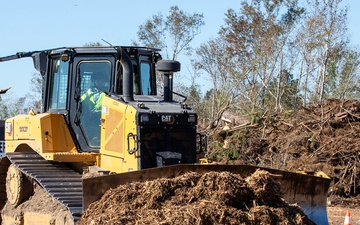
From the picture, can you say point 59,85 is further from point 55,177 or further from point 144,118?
point 144,118

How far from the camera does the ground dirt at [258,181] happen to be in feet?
25.1

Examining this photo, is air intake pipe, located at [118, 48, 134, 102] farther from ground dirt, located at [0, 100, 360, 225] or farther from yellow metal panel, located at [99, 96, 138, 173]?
ground dirt, located at [0, 100, 360, 225]

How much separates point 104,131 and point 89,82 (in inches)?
32.3

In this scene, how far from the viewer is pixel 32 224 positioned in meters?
9.97

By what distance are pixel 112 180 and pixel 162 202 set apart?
0.73m

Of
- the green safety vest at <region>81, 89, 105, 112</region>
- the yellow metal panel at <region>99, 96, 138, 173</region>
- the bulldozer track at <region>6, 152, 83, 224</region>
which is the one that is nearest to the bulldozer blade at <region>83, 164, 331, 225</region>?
the bulldozer track at <region>6, 152, 83, 224</region>

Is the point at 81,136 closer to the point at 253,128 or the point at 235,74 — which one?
the point at 253,128

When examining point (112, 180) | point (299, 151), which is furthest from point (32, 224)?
point (299, 151)

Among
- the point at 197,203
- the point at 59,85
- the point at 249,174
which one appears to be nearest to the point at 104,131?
the point at 59,85

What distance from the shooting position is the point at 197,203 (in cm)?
775

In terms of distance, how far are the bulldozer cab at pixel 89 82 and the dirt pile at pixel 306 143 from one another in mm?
6761

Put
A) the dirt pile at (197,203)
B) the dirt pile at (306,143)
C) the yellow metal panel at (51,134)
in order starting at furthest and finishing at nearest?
the dirt pile at (306,143) → the yellow metal panel at (51,134) → the dirt pile at (197,203)

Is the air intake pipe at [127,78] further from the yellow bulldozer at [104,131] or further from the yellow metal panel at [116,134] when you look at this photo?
the yellow metal panel at [116,134]

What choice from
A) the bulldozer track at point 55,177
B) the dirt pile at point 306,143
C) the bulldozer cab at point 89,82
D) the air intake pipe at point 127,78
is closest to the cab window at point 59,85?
the bulldozer cab at point 89,82
